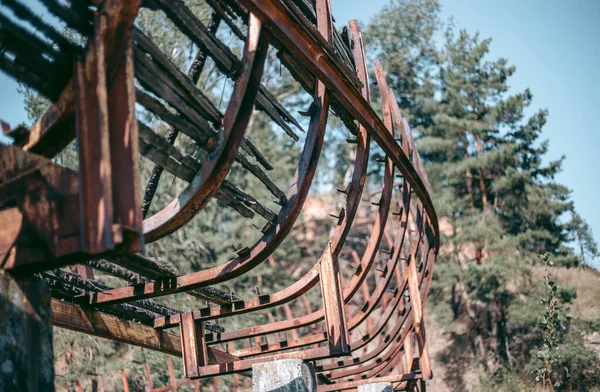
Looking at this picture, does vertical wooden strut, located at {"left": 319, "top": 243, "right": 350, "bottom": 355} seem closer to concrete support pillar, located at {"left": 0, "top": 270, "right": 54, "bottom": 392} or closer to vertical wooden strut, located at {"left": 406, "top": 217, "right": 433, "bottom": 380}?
concrete support pillar, located at {"left": 0, "top": 270, "right": 54, "bottom": 392}

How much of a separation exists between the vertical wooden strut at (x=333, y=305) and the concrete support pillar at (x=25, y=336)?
8.75 ft

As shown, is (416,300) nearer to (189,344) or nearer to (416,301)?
(416,301)

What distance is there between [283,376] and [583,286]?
2225 centimetres

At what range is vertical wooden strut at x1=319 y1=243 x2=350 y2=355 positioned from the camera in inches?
207

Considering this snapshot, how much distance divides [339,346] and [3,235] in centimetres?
303

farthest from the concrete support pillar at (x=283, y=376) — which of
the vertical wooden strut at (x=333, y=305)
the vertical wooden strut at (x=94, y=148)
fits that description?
the vertical wooden strut at (x=94, y=148)

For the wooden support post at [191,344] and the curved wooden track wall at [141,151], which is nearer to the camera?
the curved wooden track wall at [141,151]

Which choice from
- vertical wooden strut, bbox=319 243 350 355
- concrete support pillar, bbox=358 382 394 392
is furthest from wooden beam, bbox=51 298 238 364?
concrete support pillar, bbox=358 382 394 392

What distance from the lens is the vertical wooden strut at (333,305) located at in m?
5.26

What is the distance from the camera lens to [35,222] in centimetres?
281

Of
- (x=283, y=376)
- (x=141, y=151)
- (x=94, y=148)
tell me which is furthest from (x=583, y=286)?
(x=94, y=148)

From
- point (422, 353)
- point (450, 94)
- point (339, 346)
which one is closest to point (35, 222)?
point (339, 346)

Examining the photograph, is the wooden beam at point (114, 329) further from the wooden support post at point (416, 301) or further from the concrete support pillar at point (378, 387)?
the concrete support pillar at point (378, 387)

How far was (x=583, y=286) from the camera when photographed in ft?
83.3
